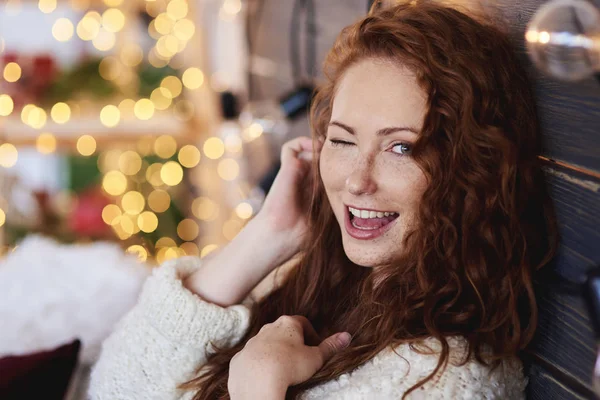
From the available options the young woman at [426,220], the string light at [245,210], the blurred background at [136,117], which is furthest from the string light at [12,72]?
the young woman at [426,220]

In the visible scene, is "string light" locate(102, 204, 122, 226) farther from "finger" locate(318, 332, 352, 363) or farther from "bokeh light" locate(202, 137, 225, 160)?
"finger" locate(318, 332, 352, 363)

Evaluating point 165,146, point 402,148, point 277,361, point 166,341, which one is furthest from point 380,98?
point 165,146

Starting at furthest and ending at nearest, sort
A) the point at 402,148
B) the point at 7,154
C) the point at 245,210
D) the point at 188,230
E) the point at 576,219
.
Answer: the point at 188,230, the point at 7,154, the point at 245,210, the point at 402,148, the point at 576,219

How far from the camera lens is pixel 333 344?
1.02m

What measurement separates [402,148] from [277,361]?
0.34 metres

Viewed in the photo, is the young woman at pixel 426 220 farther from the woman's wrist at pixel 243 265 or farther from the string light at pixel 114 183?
the string light at pixel 114 183

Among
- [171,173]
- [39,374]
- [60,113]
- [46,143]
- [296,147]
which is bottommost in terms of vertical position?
[171,173]

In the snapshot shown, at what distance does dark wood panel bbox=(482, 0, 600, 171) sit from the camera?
0.77m

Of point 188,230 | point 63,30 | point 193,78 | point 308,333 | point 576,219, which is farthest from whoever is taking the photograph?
point 188,230

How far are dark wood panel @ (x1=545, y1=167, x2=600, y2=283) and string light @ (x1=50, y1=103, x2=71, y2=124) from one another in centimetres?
245

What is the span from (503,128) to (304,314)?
1.57 ft

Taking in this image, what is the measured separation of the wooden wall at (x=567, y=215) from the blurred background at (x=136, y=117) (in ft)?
4.73

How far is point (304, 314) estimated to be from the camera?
118 centimetres

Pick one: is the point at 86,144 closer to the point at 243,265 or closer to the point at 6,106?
the point at 6,106
